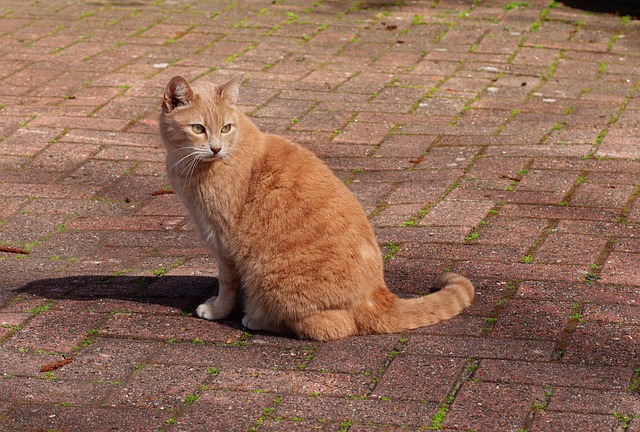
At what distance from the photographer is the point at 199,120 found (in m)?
4.39

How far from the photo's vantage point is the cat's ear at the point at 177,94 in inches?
172

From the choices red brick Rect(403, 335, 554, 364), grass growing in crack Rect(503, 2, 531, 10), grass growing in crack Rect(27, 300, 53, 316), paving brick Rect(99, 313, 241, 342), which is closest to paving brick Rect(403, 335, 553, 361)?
red brick Rect(403, 335, 554, 364)

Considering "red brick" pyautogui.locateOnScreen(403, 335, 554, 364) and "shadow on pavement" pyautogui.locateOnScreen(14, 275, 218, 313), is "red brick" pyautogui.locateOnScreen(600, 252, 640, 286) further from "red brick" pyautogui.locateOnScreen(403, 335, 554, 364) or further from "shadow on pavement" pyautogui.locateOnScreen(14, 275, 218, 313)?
"shadow on pavement" pyautogui.locateOnScreen(14, 275, 218, 313)

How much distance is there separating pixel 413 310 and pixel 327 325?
0.40 metres

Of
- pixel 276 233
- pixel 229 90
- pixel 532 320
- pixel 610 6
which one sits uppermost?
pixel 229 90

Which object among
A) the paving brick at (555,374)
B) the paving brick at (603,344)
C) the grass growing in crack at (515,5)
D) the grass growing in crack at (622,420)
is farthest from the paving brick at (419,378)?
the grass growing in crack at (515,5)

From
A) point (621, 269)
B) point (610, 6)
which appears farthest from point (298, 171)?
point (610, 6)

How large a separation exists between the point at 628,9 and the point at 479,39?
2141 mm

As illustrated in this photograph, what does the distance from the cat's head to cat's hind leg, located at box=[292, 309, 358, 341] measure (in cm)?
83

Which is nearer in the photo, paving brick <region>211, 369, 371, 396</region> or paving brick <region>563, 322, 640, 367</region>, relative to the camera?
paving brick <region>211, 369, 371, 396</region>

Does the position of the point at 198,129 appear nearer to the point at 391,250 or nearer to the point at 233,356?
the point at 233,356

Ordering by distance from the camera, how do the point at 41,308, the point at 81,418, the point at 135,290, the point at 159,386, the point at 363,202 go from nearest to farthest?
the point at 81,418
the point at 159,386
the point at 41,308
the point at 135,290
the point at 363,202

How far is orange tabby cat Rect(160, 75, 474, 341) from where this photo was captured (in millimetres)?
4312

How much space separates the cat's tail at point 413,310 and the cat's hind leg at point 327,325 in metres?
0.07
